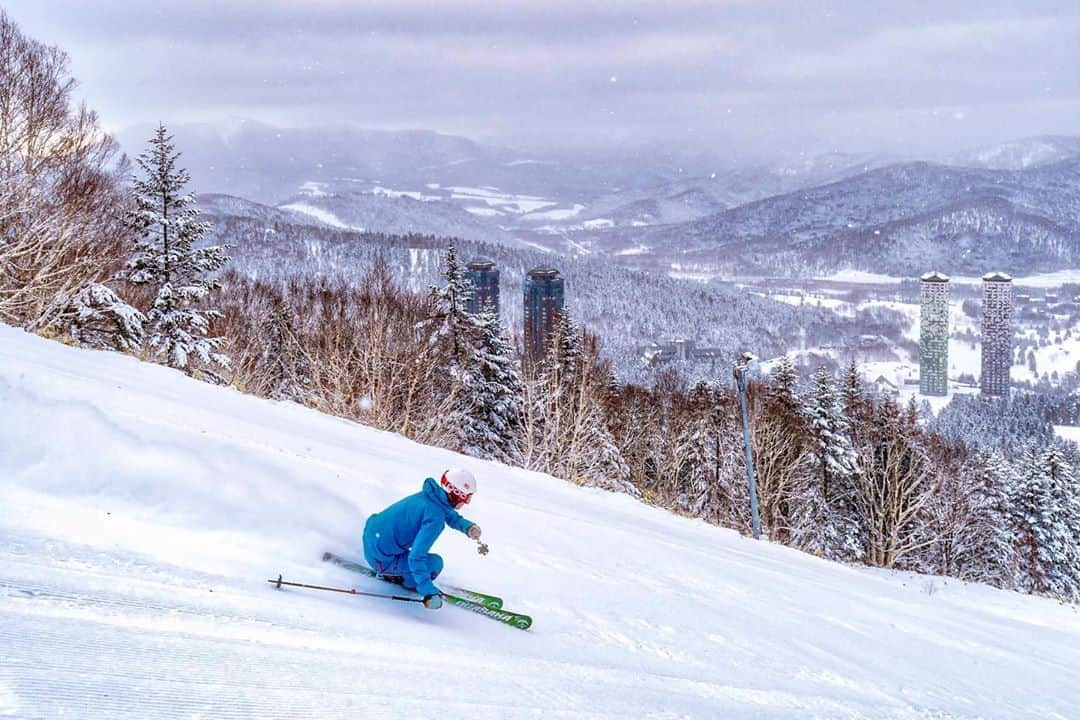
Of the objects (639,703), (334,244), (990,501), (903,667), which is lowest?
(990,501)

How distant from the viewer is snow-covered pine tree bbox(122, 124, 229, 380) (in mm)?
22547

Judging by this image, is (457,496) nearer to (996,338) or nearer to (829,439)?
(829,439)

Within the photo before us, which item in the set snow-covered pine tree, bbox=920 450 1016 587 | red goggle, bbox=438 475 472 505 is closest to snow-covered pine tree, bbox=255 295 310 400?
red goggle, bbox=438 475 472 505

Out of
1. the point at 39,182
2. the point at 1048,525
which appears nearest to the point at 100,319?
the point at 39,182

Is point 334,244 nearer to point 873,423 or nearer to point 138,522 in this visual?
point 873,423

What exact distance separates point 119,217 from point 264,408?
576 inches

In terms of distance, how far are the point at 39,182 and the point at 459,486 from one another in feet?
49.8

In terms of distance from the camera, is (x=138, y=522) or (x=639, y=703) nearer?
(x=639, y=703)

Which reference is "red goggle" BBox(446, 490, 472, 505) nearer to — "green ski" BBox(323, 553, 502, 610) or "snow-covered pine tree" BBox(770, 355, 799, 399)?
"green ski" BBox(323, 553, 502, 610)

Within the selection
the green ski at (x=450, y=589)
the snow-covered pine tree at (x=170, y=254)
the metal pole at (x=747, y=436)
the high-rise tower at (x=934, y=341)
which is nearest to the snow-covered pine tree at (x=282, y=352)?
the snow-covered pine tree at (x=170, y=254)

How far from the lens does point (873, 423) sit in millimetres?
33750

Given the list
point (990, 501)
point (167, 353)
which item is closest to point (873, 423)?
point (990, 501)

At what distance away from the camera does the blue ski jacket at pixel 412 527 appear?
4.86m

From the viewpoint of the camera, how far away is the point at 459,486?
16.4 feet
